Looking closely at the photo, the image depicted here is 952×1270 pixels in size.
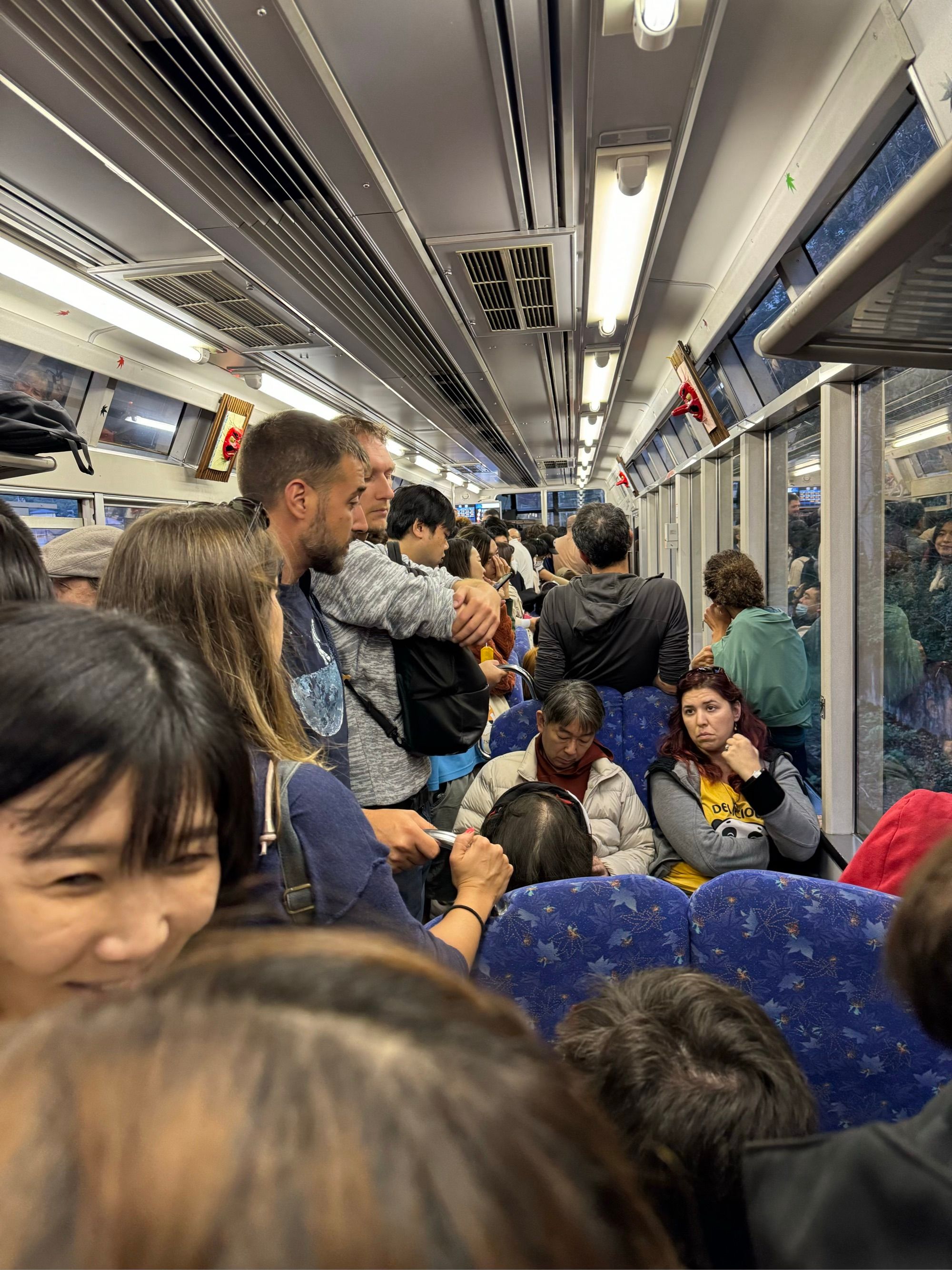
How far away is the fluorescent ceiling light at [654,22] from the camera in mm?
2029

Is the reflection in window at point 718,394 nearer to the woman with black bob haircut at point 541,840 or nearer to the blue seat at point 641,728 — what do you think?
the blue seat at point 641,728

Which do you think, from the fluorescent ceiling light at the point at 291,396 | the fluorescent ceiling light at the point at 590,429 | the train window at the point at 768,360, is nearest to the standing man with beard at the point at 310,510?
the train window at the point at 768,360

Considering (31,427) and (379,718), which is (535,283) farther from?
(379,718)

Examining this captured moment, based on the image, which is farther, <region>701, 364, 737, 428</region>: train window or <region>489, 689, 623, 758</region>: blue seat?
<region>701, 364, 737, 428</region>: train window

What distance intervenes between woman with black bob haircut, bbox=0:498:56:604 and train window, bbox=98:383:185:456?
4934mm

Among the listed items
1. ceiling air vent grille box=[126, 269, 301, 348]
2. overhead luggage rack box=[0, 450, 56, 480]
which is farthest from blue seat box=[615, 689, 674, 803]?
ceiling air vent grille box=[126, 269, 301, 348]

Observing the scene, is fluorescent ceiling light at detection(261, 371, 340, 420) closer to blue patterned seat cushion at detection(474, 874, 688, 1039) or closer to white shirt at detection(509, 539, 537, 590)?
white shirt at detection(509, 539, 537, 590)

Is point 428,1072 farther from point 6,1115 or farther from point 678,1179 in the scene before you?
point 678,1179

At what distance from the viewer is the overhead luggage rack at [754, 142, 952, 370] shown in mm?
977

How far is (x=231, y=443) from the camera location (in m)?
6.73

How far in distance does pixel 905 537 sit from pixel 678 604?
1068 millimetres

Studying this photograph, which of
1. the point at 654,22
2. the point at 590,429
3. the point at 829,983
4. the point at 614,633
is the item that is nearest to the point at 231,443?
the point at 614,633

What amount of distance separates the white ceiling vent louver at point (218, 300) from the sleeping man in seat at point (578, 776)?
2.90 metres

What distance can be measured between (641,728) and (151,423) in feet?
16.1
